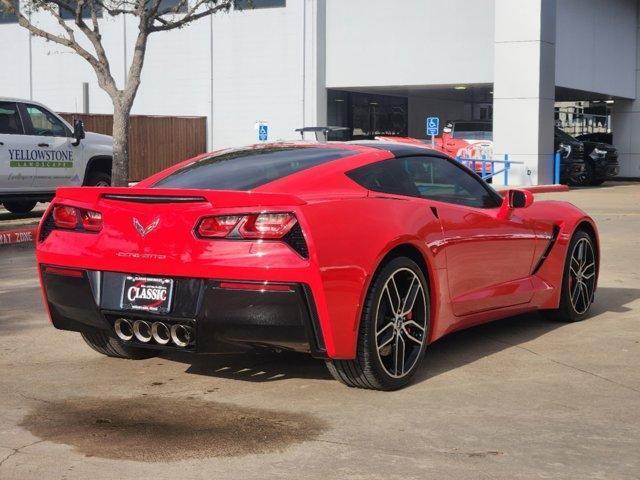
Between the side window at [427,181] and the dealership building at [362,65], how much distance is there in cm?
2265

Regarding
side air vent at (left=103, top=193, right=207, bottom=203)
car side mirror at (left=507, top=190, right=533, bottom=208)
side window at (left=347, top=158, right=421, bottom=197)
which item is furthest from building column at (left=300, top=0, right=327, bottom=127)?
side air vent at (left=103, top=193, right=207, bottom=203)

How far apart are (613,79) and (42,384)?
3326 cm

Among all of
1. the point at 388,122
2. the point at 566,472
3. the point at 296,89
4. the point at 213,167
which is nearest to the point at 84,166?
the point at 213,167

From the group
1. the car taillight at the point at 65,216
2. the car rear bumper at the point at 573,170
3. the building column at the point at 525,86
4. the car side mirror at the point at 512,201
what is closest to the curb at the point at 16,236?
the car taillight at the point at 65,216

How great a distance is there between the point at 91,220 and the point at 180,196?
613 millimetres

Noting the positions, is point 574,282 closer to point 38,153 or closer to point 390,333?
point 390,333

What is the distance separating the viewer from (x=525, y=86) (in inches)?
1149

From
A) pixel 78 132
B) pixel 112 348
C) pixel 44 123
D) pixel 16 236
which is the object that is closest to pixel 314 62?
pixel 78 132

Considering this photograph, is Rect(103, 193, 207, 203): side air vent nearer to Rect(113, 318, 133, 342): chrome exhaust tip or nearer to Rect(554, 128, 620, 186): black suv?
Rect(113, 318, 133, 342): chrome exhaust tip

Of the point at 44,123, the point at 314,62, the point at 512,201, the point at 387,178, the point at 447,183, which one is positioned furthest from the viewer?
the point at 314,62

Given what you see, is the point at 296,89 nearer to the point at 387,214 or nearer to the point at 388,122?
the point at 388,122

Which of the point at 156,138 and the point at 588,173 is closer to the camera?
the point at 588,173

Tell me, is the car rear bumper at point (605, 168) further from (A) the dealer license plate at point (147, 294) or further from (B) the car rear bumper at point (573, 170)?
(A) the dealer license plate at point (147, 294)

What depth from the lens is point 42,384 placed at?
5.93 metres
